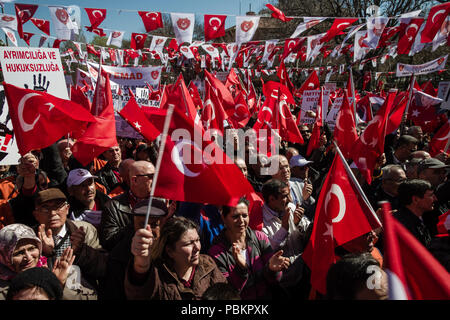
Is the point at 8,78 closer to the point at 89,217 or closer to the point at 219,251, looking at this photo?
the point at 89,217

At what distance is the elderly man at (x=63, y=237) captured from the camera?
2.48 meters

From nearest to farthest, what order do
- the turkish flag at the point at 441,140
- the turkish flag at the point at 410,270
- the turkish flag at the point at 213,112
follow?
the turkish flag at the point at 410,270 → the turkish flag at the point at 441,140 → the turkish flag at the point at 213,112

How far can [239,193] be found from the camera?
2662mm

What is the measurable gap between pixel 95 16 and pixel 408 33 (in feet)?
24.5

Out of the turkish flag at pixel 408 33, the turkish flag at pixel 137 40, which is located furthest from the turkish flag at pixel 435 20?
the turkish flag at pixel 137 40

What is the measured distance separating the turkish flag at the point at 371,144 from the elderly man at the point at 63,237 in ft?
9.40

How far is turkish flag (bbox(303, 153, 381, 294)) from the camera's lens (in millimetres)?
2547

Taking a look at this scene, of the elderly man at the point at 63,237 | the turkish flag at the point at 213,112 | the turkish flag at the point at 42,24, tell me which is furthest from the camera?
the turkish flag at the point at 42,24

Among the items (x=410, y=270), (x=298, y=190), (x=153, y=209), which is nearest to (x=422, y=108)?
(x=298, y=190)

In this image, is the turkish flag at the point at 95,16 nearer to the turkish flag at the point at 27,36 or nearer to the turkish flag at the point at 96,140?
the turkish flag at the point at 27,36

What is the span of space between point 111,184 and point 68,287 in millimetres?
2659

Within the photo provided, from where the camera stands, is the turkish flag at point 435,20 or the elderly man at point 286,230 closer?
the elderly man at point 286,230
